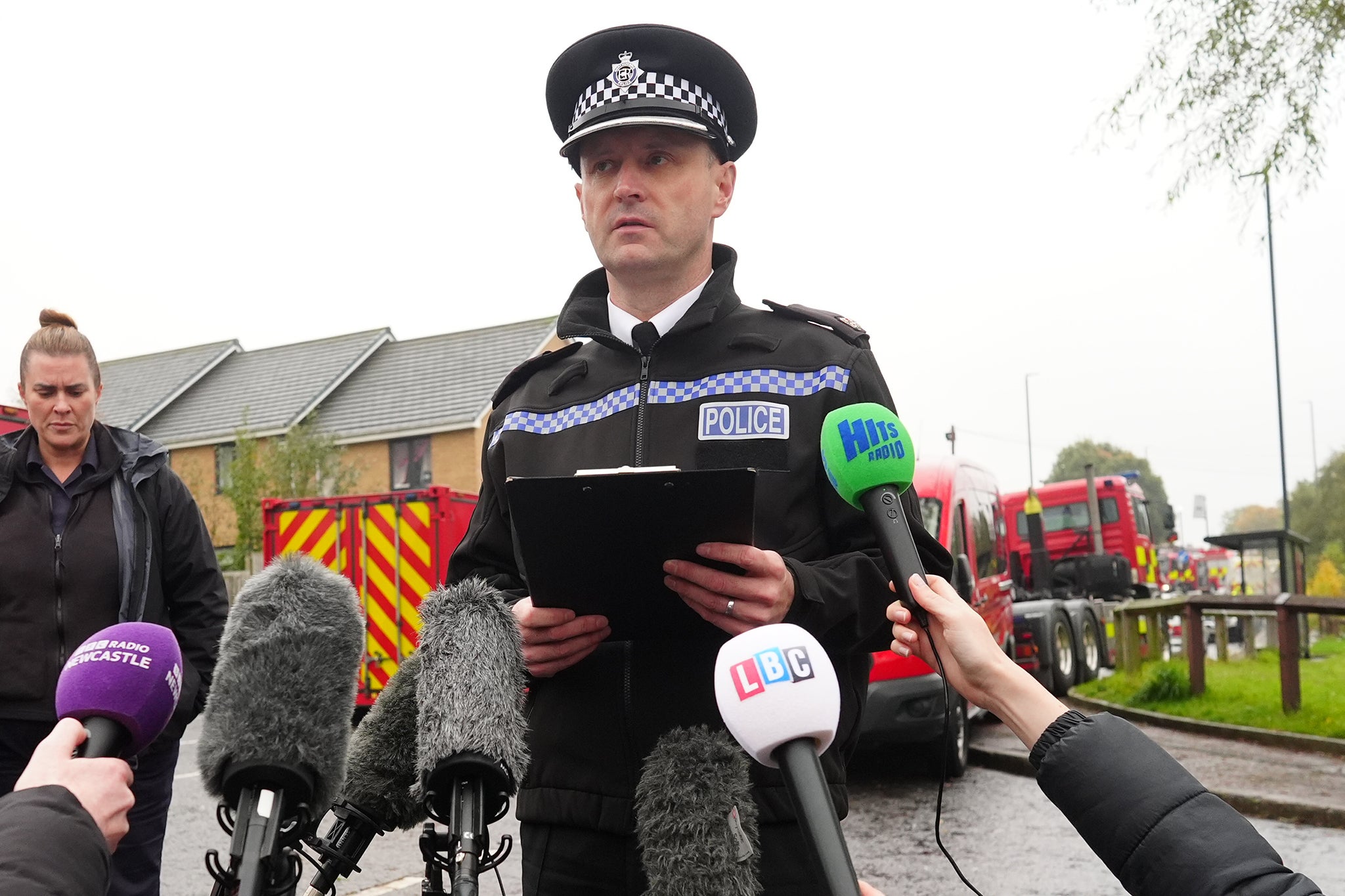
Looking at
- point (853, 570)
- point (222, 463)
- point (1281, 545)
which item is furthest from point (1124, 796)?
point (222, 463)

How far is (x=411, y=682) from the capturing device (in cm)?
204

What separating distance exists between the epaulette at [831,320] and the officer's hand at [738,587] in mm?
609

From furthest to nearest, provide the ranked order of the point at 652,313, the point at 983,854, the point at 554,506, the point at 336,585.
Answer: the point at 983,854 < the point at 652,313 < the point at 336,585 < the point at 554,506

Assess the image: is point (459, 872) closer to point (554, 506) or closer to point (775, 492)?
point (554, 506)

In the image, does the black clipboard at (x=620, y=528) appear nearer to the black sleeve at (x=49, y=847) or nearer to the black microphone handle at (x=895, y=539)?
the black microphone handle at (x=895, y=539)

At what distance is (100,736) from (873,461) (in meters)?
1.19

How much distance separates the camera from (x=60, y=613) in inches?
151

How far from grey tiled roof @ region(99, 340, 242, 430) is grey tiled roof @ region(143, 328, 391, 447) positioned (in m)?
0.30

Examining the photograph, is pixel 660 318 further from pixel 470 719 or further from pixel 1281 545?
pixel 1281 545

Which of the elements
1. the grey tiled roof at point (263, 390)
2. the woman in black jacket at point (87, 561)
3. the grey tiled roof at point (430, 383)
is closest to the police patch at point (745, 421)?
the woman in black jacket at point (87, 561)

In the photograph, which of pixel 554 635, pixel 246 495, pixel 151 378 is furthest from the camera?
pixel 151 378

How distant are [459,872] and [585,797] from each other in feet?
1.90

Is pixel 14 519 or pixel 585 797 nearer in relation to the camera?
pixel 585 797

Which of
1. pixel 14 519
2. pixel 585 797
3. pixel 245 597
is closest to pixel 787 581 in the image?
pixel 585 797
